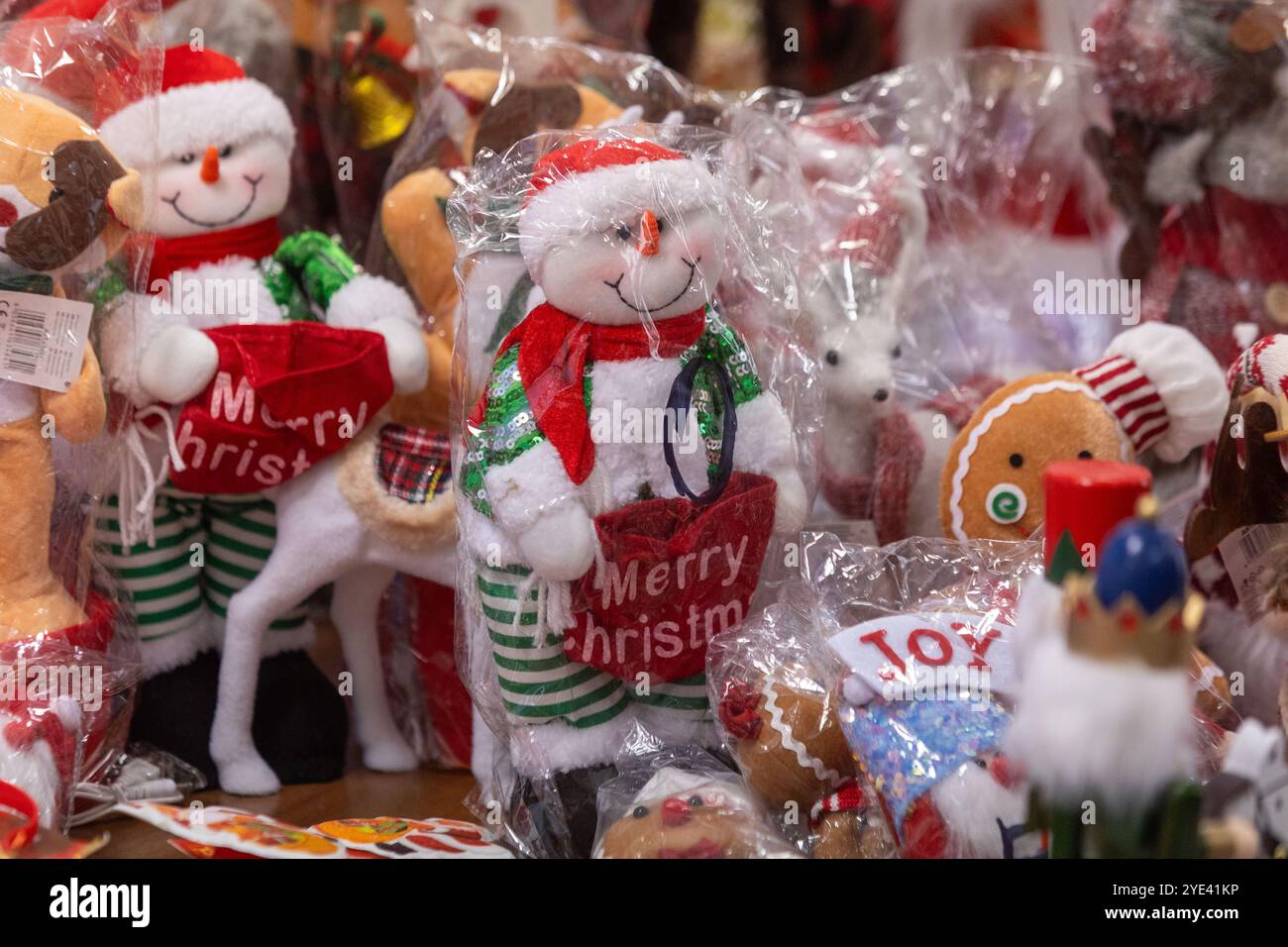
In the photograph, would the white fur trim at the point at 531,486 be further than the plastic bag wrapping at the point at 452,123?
No

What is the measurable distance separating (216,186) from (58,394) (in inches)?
11.5

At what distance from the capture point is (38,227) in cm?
122

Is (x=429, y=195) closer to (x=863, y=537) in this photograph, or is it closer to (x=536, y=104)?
(x=536, y=104)

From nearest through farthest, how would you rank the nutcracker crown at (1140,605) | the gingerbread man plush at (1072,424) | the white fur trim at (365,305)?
1. the nutcracker crown at (1140,605)
2. the gingerbread man plush at (1072,424)
3. the white fur trim at (365,305)

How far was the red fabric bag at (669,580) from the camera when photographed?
3.87ft

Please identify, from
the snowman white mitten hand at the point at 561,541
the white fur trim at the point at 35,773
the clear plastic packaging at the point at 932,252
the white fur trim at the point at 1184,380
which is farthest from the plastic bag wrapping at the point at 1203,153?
the white fur trim at the point at 35,773

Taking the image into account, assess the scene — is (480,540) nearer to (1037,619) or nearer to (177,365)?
(177,365)

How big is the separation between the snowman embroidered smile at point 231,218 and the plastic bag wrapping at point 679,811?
0.68 m

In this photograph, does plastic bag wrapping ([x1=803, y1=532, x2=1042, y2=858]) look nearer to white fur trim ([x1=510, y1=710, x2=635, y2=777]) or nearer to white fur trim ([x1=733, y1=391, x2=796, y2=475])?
white fur trim ([x1=733, y1=391, x2=796, y2=475])

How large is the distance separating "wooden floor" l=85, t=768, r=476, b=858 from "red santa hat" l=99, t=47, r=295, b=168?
64 cm

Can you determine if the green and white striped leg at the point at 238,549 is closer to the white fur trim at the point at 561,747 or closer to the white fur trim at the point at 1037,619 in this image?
the white fur trim at the point at 561,747

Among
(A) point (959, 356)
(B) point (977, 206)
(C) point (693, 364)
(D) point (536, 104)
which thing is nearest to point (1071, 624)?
(C) point (693, 364)

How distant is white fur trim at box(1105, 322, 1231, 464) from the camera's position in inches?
53.8
